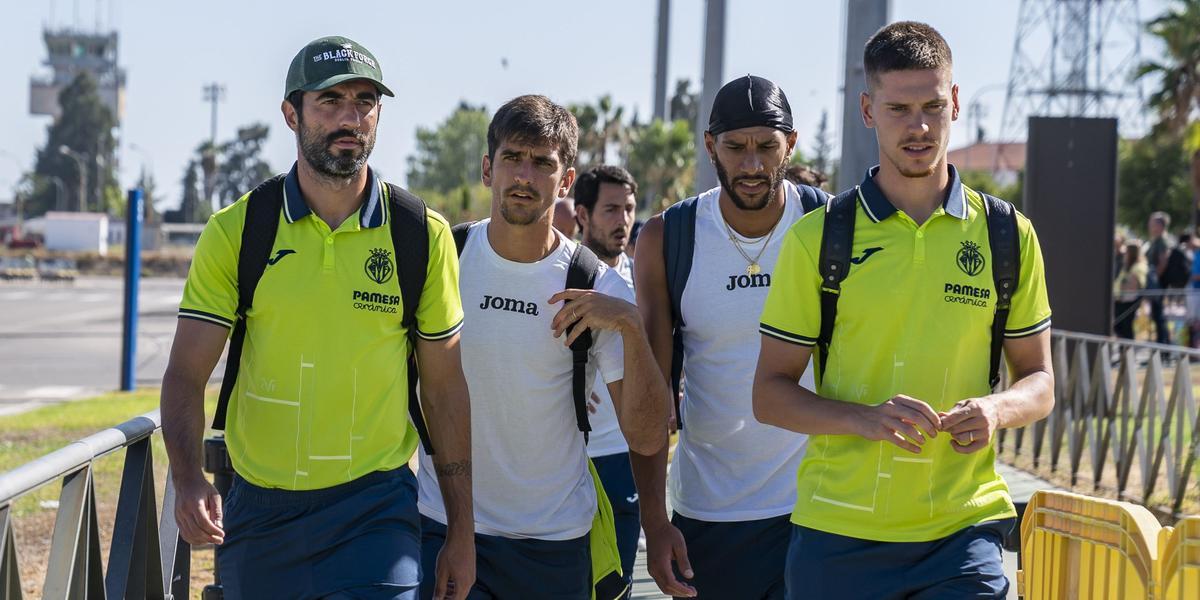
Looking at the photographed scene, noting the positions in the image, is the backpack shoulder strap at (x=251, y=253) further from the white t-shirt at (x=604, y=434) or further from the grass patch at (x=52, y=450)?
the white t-shirt at (x=604, y=434)

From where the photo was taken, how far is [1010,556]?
6773 millimetres

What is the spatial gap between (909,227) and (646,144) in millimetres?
57504

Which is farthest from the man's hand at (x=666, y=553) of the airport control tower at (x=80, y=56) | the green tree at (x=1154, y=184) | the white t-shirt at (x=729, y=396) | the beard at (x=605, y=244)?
the airport control tower at (x=80, y=56)

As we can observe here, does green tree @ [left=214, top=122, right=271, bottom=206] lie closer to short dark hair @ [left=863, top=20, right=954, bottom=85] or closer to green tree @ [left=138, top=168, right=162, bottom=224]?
green tree @ [left=138, top=168, right=162, bottom=224]

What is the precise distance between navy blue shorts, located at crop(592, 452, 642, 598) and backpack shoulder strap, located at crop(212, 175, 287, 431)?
2.03 metres

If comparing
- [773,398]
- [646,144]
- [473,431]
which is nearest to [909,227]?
[773,398]

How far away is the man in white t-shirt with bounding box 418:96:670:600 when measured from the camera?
4.34 meters

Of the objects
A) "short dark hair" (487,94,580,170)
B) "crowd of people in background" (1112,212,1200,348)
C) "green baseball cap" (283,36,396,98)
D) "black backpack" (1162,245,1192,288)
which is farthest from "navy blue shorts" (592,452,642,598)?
"black backpack" (1162,245,1192,288)

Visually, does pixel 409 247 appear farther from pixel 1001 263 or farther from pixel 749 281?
pixel 1001 263

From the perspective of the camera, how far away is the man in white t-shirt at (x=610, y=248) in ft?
18.6

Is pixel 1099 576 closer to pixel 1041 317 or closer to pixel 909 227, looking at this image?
pixel 1041 317

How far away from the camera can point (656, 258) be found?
4699 millimetres

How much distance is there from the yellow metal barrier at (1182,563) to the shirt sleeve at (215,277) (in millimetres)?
2324

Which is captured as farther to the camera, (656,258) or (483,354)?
(656,258)
